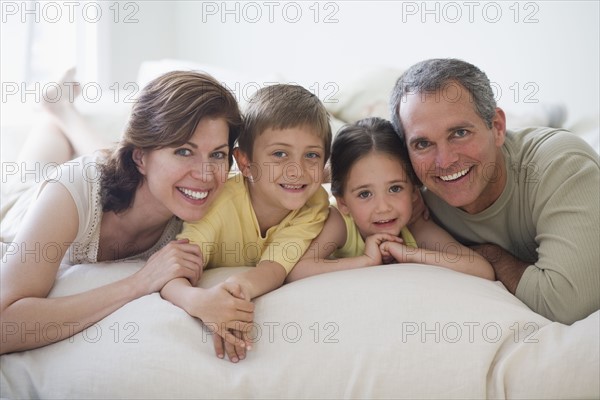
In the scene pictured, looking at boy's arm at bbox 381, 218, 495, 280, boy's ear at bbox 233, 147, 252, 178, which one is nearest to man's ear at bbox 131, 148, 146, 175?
boy's ear at bbox 233, 147, 252, 178

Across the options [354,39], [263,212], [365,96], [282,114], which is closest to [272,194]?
[263,212]

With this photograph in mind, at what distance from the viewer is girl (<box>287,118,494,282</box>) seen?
1438 mm

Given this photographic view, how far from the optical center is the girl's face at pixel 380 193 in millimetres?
1516

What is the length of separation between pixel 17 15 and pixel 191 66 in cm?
94

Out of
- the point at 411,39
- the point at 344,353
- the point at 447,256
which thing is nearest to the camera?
the point at 344,353

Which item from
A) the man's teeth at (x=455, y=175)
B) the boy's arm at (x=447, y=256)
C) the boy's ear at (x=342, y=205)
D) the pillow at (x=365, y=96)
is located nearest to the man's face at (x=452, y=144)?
the man's teeth at (x=455, y=175)

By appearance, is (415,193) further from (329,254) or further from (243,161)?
(243,161)

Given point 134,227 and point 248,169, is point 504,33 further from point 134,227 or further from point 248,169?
point 134,227

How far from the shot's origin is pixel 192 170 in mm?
1422

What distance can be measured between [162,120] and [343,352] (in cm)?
63

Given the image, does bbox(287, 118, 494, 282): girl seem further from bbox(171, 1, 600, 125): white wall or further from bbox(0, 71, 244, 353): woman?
bbox(171, 1, 600, 125): white wall

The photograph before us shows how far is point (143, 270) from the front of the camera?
1.36 meters

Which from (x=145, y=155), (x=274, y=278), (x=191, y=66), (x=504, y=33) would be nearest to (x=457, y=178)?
(x=274, y=278)

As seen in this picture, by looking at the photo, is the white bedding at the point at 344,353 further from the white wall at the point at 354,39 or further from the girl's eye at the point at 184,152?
the white wall at the point at 354,39
